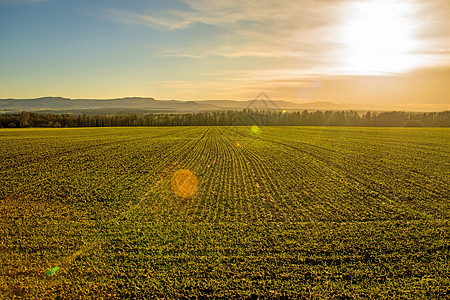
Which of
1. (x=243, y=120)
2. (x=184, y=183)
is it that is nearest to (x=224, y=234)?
(x=184, y=183)

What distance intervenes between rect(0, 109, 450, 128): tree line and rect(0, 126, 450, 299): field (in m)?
85.5

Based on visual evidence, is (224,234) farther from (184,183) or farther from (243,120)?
(243,120)

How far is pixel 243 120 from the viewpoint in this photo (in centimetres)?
11831

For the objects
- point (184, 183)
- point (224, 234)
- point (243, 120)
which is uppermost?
point (243, 120)

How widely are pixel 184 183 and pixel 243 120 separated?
334 ft

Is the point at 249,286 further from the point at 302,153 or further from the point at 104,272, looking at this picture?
the point at 302,153

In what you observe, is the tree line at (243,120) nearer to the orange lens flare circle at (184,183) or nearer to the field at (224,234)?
the field at (224,234)

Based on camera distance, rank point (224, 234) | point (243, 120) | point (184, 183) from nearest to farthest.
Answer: point (224, 234) < point (184, 183) < point (243, 120)

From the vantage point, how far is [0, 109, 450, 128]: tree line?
91.6 metres

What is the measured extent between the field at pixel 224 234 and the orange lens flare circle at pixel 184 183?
8 cm

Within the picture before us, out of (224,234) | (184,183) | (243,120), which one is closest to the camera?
(224,234)

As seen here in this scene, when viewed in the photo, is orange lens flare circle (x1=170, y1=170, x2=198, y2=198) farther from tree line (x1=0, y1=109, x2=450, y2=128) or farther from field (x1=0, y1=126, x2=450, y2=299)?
tree line (x1=0, y1=109, x2=450, y2=128)

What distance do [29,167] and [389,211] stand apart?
2640cm

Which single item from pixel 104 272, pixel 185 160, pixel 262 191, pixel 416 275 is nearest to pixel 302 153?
pixel 185 160
